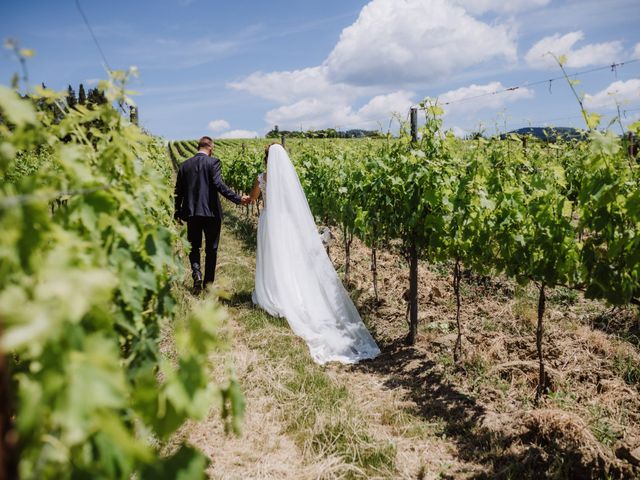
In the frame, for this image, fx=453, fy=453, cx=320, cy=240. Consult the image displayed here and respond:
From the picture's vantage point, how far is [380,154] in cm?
719

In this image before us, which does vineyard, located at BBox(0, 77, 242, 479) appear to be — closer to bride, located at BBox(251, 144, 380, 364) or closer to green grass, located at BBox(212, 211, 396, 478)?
Answer: green grass, located at BBox(212, 211, 396, 478)

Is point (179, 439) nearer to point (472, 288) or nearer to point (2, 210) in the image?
point (2, 210)

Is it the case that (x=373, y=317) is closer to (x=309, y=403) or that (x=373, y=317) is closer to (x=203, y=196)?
(x=309, y=403)

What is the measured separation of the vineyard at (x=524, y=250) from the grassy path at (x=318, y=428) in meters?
0.89

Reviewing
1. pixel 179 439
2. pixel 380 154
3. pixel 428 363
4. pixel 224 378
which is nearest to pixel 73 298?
pixel 179 439

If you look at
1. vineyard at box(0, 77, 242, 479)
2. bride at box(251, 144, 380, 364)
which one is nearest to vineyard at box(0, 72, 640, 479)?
vineyard at box(0, 77, 242, 479)

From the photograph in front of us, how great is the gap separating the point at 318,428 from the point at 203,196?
13.4 feet

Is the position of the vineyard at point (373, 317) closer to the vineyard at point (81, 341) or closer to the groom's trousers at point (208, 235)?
the vineyard at point (81, 341)

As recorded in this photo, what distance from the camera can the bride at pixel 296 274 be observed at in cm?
568

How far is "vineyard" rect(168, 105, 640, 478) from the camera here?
3158 millimetres

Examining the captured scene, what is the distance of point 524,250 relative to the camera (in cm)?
406

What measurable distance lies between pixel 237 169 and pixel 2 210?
15808 millimetres

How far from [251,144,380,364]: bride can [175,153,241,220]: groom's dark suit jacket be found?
2.22 feet

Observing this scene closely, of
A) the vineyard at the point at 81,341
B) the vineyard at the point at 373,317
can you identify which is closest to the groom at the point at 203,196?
the vineyard at the point at 373,317
